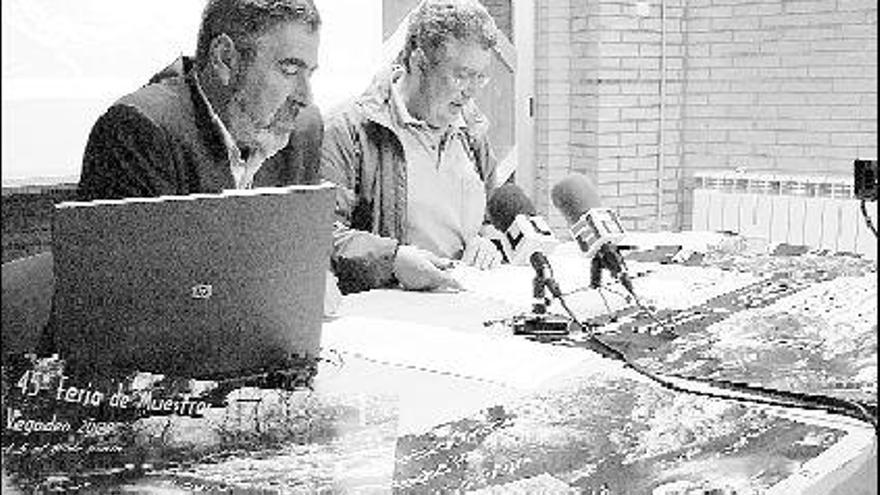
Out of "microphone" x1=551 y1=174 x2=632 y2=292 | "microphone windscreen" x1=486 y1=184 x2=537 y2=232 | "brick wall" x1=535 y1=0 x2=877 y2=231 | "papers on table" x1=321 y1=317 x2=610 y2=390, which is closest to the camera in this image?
"papers on table" x1=321 y1=317 x2=610 y2=390

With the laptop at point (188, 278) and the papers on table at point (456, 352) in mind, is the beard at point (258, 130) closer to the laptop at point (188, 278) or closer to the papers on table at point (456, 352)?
the papers on table at point (456, 352)

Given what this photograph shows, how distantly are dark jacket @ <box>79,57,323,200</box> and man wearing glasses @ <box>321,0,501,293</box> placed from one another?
649mm

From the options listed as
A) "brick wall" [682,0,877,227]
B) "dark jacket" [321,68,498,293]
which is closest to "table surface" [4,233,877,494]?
"dark jacket" [321,68,498,293]

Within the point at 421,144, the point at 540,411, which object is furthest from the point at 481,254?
the point at 540,411

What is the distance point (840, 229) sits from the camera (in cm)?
425

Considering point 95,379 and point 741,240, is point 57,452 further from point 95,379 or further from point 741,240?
point 741,240

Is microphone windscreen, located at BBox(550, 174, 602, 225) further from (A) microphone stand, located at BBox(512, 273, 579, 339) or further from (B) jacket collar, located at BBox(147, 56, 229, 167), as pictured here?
(B) jacket collar, located at BBox(147, 56, 229, 167)

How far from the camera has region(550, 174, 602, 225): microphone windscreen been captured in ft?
6.79

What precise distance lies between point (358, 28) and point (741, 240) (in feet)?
6.79

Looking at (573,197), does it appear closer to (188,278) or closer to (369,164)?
(369,164)

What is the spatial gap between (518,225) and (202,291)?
2.79ft

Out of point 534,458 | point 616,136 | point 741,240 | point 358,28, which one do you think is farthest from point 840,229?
point 534,458

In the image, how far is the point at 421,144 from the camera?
2.74 m

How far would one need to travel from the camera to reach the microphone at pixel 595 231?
1.84 m
